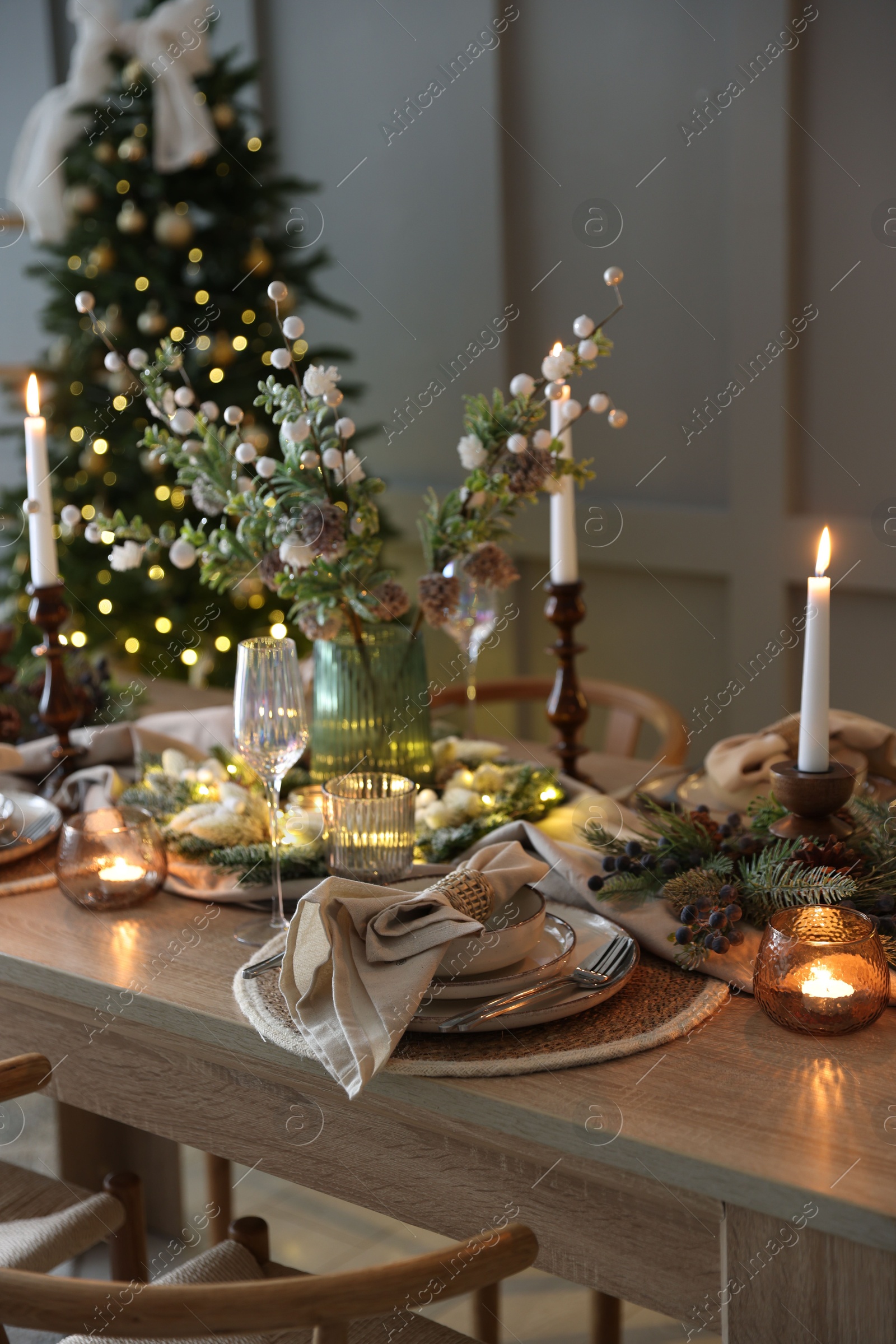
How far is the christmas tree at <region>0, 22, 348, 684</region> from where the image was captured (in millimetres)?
3039

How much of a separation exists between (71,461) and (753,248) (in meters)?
1.73

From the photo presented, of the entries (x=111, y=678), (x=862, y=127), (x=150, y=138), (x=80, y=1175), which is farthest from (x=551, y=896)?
(x=150, y=138)

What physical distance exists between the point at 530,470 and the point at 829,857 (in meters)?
0.51

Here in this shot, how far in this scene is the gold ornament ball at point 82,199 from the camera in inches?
119

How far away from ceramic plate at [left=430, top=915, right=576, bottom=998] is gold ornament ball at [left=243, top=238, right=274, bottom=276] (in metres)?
2.41

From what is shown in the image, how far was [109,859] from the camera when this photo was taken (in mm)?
1271

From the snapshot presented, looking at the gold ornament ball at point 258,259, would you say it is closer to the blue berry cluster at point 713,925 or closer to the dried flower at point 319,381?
the dried flower at point 319,381

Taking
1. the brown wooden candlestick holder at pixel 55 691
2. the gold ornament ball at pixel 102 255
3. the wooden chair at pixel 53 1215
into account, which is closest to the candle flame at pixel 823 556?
the wooden chair at pixel 53 1215

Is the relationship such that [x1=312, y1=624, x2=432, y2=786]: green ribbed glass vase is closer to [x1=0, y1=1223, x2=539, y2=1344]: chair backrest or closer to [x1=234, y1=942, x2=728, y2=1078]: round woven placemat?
[x1=234, y1=942, x2=728, y2=1078]: round woven placemat

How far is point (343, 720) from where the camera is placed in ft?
4.70

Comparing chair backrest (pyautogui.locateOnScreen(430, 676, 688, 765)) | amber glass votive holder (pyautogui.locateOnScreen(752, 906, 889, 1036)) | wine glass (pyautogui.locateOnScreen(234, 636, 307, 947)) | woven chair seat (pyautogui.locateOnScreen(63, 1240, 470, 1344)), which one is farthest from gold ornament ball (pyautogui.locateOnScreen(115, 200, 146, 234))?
amber glass votive holder (pyautogui.locateOnScreen(752, 906, 889, 1036))

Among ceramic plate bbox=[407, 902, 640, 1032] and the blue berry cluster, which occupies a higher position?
the blue berry cluster

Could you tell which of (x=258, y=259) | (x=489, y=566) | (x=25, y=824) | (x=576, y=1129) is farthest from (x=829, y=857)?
(x=258, y=259)

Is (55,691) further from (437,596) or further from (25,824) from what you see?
(437,596)
